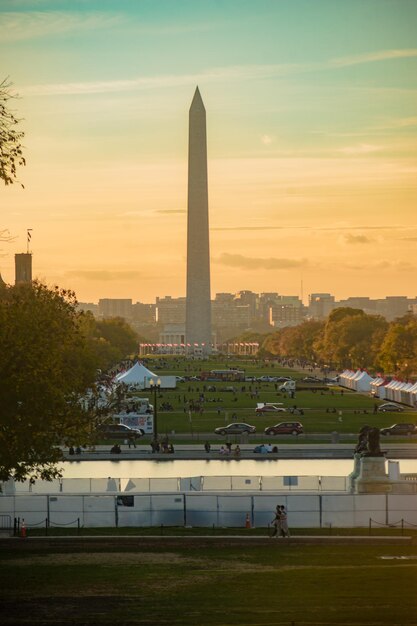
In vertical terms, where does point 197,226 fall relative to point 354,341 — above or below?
above

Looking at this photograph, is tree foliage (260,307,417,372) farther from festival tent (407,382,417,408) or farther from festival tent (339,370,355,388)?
festival tent (407,382,417,408)

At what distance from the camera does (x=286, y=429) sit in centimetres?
6294

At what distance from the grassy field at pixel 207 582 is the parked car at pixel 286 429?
105 feet

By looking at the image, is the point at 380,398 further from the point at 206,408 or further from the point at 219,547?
the point at 219,547

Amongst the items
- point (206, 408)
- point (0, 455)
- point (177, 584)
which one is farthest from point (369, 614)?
point (206, 408)

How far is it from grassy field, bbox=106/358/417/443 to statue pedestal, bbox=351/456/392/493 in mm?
22852

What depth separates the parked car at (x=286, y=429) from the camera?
206 feet

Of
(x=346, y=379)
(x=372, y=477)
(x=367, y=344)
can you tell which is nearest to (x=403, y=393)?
(x=346, y=379)

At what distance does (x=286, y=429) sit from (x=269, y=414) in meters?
13.2

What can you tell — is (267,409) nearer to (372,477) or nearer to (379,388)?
(379,388)

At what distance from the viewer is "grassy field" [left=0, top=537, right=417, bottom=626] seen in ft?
75.0

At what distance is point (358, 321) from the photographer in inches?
5915

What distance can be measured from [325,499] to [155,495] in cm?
402

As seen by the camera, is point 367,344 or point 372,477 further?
point 367,344
